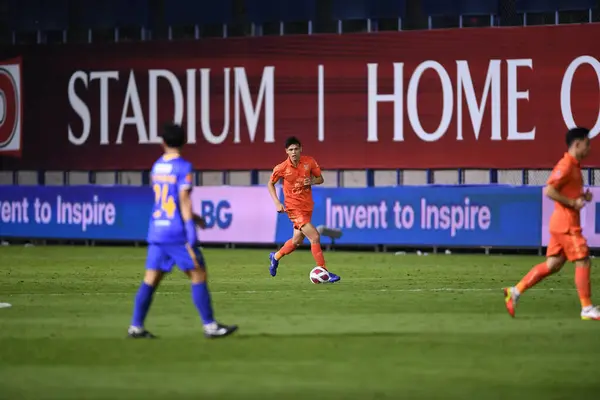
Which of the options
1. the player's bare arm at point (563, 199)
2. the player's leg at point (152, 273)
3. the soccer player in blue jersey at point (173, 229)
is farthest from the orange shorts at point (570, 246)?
the player's leg at point (152, 273)

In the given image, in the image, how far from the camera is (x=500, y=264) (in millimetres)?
27984

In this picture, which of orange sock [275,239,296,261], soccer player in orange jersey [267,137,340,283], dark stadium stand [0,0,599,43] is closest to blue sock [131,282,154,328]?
soccer player in orange jersey [267,137,340,283]

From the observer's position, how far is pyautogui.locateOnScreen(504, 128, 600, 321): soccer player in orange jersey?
607 inches

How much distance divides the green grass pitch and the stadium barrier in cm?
788

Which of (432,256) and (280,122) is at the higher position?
(280,122)

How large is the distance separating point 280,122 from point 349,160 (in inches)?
84.7

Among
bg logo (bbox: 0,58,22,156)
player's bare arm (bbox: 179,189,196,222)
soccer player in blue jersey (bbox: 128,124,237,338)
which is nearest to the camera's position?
player's bare arm (bbox: 179,189,196,222)

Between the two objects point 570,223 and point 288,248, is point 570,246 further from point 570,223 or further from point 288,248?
point 288,248

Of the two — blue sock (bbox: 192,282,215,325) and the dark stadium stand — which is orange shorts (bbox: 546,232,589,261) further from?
the dark stadium stand

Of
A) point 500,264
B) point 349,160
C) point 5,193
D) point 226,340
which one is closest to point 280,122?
point 349,160

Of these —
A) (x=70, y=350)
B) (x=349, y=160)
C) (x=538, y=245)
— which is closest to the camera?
(x=70, y=350)

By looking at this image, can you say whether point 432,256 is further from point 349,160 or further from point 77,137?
point 77,137

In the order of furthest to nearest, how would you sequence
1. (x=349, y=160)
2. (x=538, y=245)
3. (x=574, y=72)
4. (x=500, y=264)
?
(x=349, y=160) < (x=574, y=72) < (x=538, y=245) < (x=500, y=264)

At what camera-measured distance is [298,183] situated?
22.7 metres
